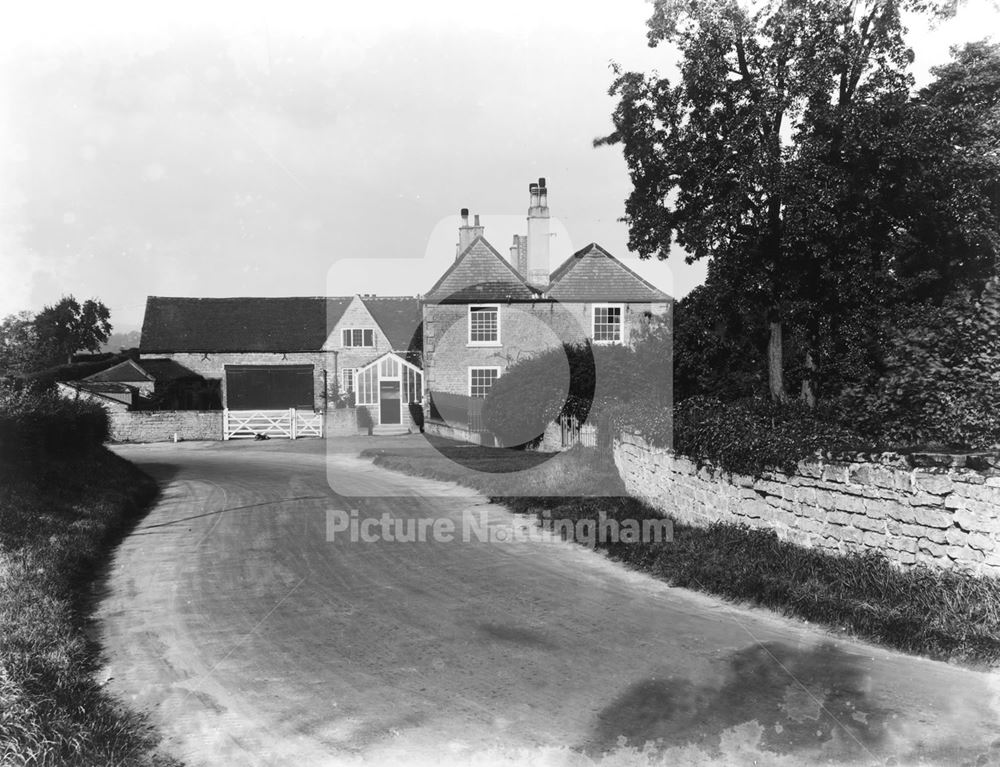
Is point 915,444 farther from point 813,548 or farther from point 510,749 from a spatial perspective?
point 510,749

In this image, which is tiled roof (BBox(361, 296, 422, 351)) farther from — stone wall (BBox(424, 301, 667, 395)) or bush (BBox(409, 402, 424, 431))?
stone wall (BBox(424, 301, 667, 395))

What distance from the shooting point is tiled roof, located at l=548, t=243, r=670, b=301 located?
35.6 meters

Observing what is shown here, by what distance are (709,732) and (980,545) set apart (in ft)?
12.5

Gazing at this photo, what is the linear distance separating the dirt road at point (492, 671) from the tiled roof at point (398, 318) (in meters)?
34.7

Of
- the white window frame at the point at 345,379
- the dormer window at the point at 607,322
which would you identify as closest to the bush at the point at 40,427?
the dormer window at the point at 607,322

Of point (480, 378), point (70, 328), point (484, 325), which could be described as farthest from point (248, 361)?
point (70, 328)

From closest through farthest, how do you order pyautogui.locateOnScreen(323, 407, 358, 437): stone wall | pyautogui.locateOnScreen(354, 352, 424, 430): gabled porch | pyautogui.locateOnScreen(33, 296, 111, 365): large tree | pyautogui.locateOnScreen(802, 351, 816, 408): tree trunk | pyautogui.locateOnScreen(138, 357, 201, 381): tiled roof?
pyautogui.locateOnScreen(802, 351, 816, 408): tree trunk
pyautogui.locateOnScreen(323, 407, 358, 437): stone wall
pyautogui.locateOnScreen(354, 352, 424, 430): gabled porch
pyautogui.locateOnScreen(138, 357, 201, 381): tiled roof
pyautogui.locateOnScreen(33, 296, 111, 365): large tree

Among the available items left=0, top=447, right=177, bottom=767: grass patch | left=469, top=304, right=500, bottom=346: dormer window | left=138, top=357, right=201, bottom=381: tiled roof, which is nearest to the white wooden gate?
left=138, top=357, right=201, bottom=381: tiled roof

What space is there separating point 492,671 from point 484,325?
29.4 m

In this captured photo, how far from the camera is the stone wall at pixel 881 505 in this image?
731 centimetres

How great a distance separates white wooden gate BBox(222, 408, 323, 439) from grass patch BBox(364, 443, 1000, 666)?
24916 millimetres

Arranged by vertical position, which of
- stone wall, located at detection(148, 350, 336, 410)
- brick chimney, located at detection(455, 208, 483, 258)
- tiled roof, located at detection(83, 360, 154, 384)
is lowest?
tiled roof, located at detection(83, 360, 154, 384)

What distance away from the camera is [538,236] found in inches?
1404

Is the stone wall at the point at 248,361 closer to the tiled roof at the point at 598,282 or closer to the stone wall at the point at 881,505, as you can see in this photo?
the tiled roof at the point at 598,282
